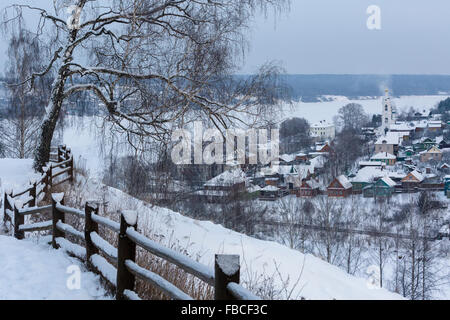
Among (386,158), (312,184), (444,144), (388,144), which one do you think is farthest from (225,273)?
(444,144)

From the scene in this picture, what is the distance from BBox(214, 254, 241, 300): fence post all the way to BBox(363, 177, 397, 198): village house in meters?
61.4

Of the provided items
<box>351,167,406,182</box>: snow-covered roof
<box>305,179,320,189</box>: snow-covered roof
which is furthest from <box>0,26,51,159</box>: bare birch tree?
<box>351,167,406,182</box>: snow-covered roof

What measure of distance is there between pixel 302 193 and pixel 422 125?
7343 centimetres

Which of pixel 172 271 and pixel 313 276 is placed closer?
pixel 172 271

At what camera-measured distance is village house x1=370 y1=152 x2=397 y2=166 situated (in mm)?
86375

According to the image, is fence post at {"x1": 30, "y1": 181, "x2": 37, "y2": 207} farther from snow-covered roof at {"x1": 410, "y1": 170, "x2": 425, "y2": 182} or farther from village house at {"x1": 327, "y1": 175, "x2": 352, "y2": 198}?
snow-covered roof at {"x1": 410, "y1": 170, "x2": 425, "y2": 182}

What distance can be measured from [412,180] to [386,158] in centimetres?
2009

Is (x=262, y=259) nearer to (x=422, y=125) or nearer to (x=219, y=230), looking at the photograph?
(x=219, y=230)

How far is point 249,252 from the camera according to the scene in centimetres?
1039

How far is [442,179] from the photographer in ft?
233

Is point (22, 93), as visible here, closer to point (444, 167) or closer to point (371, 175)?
point (371, 175)

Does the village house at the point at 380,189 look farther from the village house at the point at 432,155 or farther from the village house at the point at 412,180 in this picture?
the village house at the point at 432,155

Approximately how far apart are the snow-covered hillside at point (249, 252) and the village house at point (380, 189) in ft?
172
